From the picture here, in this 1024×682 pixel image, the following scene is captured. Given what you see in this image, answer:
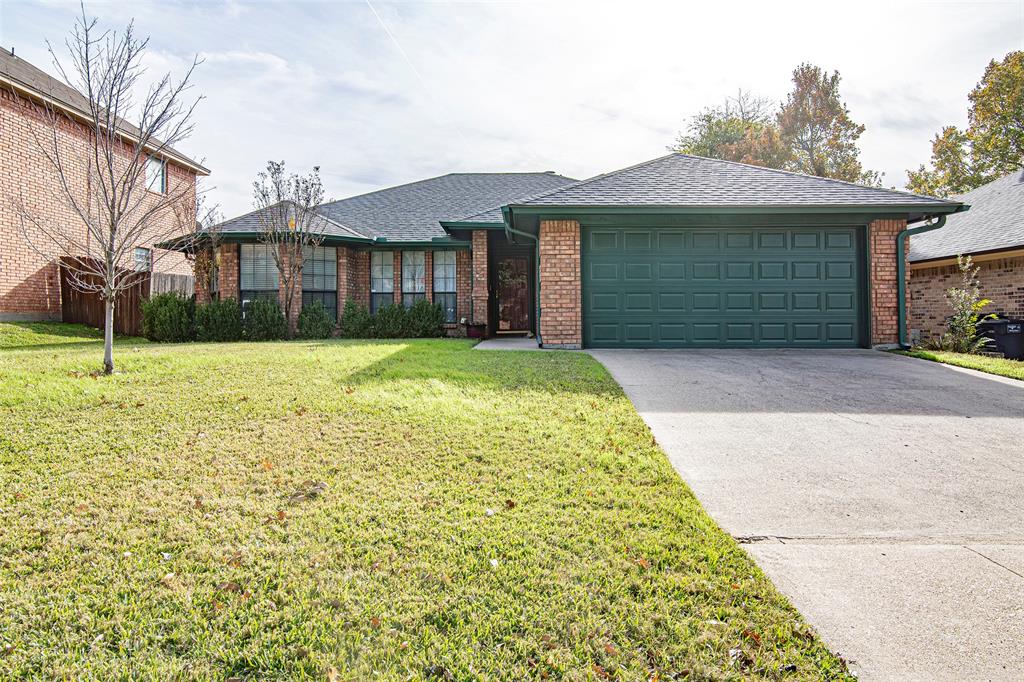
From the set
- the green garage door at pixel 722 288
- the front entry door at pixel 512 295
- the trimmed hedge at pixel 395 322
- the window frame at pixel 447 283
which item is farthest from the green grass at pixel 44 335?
the green garage door at pixel 722 288

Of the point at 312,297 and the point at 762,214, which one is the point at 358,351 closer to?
the point at 312,297

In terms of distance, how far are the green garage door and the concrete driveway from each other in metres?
2.92

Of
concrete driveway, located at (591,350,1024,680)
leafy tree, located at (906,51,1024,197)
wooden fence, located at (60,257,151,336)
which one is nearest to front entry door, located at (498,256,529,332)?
concrete driveway, located at (591,350,1024,680)

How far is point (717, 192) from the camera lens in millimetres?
10258

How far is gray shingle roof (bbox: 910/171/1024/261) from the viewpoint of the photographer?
11414 mm

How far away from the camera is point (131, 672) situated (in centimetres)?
193

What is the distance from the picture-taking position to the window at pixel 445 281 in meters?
14.7

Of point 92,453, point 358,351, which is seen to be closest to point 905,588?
point 92,453

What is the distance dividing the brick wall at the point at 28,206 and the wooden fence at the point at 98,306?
0.82 feet

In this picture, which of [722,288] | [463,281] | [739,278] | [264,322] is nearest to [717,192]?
[739,278]

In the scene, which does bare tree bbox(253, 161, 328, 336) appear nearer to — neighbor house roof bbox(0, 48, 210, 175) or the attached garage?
neighbor house roof bbox(0, 48, 210, 175)

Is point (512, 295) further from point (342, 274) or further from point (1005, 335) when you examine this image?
point (1005, 335)

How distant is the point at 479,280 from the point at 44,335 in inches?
406

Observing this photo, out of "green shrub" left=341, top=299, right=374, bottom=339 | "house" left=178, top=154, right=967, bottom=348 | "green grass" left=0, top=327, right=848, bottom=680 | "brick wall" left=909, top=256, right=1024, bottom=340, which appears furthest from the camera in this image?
"green shrub" left=341, top=299, right=374, bottom=339
